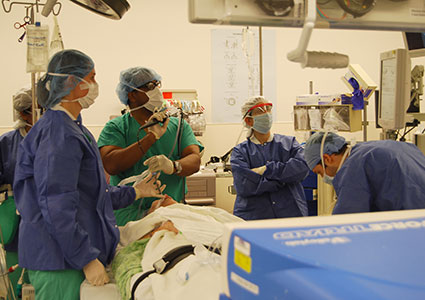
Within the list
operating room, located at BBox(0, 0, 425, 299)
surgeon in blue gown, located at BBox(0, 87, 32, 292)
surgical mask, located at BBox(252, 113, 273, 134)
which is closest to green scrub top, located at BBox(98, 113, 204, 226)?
surgeon in blue gown, located at BBox(0, 87, 32, 292)

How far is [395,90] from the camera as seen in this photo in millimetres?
1512

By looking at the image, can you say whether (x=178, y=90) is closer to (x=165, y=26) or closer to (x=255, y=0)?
(x=165, y=26)

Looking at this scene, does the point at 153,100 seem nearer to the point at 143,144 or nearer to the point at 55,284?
Answer: the point at 143,144

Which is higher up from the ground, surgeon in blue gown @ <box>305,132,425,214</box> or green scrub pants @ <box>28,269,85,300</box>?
surgeon in blue gown @ <box>305,132,425,214</box>

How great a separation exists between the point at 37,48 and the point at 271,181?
1.66 metres

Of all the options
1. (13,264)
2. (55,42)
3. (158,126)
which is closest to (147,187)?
(158,126)

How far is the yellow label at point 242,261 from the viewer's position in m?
0.75

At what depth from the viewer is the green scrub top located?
2.26 meters

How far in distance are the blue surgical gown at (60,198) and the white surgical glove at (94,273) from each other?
4 cm

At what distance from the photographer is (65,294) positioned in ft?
5.20

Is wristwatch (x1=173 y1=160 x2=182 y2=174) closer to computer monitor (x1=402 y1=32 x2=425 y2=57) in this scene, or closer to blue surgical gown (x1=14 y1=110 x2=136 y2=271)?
blue surgical gown (x1=14 y1=110 x2=136 y2=271)

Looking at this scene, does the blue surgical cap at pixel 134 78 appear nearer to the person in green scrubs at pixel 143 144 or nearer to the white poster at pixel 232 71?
the person in green scrubs at pixel 143 144

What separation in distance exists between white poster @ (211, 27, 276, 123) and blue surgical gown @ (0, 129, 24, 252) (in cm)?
358

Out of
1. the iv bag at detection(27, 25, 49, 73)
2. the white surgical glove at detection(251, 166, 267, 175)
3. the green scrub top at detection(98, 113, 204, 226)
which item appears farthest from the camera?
the white surgical glove at detection(251, 166, 267, 175)
